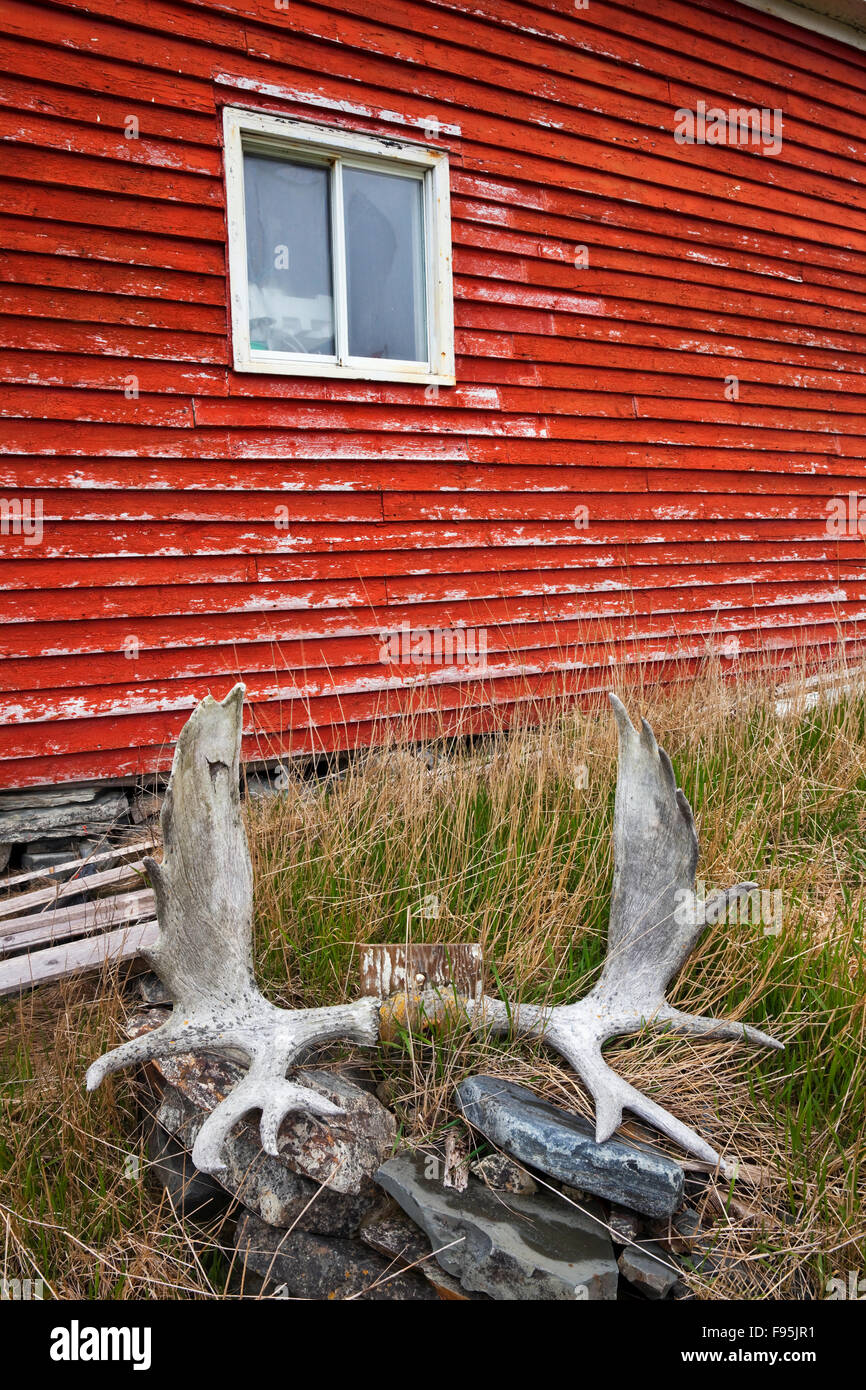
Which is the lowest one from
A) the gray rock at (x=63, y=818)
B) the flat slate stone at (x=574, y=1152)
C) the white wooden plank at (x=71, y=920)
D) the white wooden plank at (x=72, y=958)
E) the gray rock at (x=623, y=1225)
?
the gray rock at (x=623, y=1225)

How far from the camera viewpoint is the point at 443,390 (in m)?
5.08

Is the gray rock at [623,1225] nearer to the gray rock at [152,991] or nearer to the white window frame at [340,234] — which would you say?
the gray rock at [152,991]

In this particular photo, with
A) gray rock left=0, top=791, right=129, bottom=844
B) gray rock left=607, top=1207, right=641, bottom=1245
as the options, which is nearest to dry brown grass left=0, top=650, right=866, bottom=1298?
gray rock left=607, top=1207, right=641, bottom=1245

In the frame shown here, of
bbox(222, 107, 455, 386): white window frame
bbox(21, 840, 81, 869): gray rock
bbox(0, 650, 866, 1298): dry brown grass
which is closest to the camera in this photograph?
bbox(0, 650, 866, 1298): dry brown grass

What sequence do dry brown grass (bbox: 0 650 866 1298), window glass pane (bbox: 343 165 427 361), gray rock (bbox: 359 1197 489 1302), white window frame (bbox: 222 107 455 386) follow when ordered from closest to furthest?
1. gray rock (bbox: 359 1197 489 1302)
2. dry brown grass (bbox: 0 650 866 1298)
3. white window frame (bbox: 222 107 455 386)
4. window glass pane (bbox: 343 165 427 361)

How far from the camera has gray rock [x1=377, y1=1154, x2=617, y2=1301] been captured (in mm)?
1859

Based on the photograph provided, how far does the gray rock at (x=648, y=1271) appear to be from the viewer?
1.94 m

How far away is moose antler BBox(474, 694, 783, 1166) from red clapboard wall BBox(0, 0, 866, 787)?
6.41 ft

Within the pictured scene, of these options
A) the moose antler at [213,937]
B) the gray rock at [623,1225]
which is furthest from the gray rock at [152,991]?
the gray rock at [623,1225]

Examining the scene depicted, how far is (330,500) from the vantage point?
4.76 m

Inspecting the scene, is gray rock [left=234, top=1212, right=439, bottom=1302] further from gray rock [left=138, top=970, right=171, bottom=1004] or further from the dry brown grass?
gray rock [left=138, top=970, right=171, bottom=1004]

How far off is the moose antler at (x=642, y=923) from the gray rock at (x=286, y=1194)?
54 cm

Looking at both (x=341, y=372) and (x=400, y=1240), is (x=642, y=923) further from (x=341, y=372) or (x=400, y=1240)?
(x=341, y=372)

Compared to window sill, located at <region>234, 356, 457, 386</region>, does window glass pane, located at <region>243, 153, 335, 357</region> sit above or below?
above
